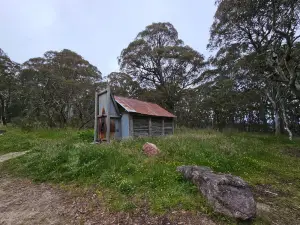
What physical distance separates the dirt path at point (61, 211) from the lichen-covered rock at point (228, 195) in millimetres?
426

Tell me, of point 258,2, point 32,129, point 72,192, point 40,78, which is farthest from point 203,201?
point 40,78

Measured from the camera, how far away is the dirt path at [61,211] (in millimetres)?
3633

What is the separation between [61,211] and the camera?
13.5 ft

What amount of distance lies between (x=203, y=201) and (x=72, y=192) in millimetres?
3243

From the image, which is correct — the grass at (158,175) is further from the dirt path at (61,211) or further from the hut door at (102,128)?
the hut door at (102,128)

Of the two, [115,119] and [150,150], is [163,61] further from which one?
[150,150]

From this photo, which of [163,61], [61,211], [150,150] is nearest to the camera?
[61,211]

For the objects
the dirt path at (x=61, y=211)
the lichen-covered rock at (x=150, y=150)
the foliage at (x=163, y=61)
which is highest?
the foliage at (x=163, y=61)

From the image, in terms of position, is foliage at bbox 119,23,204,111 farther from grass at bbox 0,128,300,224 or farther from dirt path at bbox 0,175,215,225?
dirt path at bbox 0,175,215,225

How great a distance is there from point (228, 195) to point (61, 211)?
3.42 meters

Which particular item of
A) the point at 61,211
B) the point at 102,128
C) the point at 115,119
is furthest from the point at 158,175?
the point at 102,128

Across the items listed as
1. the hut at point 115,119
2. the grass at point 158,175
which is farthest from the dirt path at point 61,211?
the hut at point 115,119

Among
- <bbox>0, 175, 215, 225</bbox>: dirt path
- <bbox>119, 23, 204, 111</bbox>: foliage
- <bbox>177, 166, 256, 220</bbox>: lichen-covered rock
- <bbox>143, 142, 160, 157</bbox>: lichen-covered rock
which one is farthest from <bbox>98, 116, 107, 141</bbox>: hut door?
<bbox>119, 23, 204, 111</bbox>: foliage

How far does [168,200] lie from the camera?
161 inches
